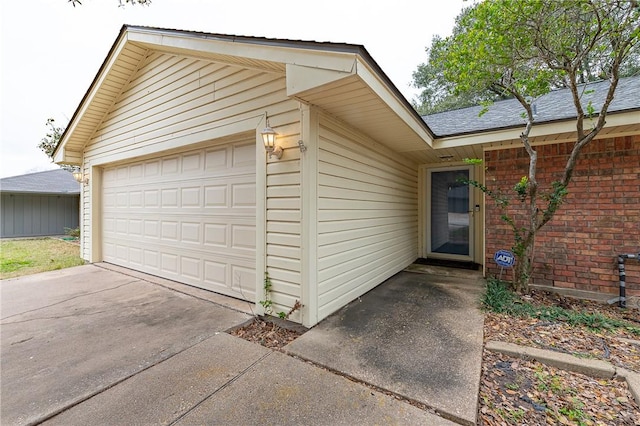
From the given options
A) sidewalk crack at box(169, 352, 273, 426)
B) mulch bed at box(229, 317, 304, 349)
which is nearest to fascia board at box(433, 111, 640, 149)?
mulch bed at box(229, 317, 304, 349)

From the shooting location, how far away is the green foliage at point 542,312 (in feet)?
9.14

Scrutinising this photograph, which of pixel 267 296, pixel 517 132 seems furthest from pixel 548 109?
pixel 267 296

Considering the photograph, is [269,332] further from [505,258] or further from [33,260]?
[33,260]

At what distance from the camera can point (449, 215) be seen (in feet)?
19.2

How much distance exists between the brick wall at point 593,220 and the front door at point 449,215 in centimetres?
140

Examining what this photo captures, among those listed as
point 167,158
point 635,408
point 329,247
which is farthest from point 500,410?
point 167,158

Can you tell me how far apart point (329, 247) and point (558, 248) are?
3.63 meters

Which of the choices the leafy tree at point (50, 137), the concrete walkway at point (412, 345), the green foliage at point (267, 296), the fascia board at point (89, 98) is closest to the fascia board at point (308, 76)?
the green foliage at point (267, 296)

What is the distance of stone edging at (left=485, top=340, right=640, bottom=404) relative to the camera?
192 centimetres

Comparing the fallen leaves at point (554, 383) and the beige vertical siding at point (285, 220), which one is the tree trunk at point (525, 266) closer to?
the fallen leaves at point (554, 383)

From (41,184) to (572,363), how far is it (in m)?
18.5

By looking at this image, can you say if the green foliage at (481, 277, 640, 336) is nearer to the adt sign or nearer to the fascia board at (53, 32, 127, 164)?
the adt sign

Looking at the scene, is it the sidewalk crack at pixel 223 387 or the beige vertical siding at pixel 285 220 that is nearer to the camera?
the sidewalk crack at pixel 223 387

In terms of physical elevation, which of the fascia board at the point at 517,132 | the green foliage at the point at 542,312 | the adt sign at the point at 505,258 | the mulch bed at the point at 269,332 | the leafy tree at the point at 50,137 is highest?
the leafy tree at the point at 50,137
